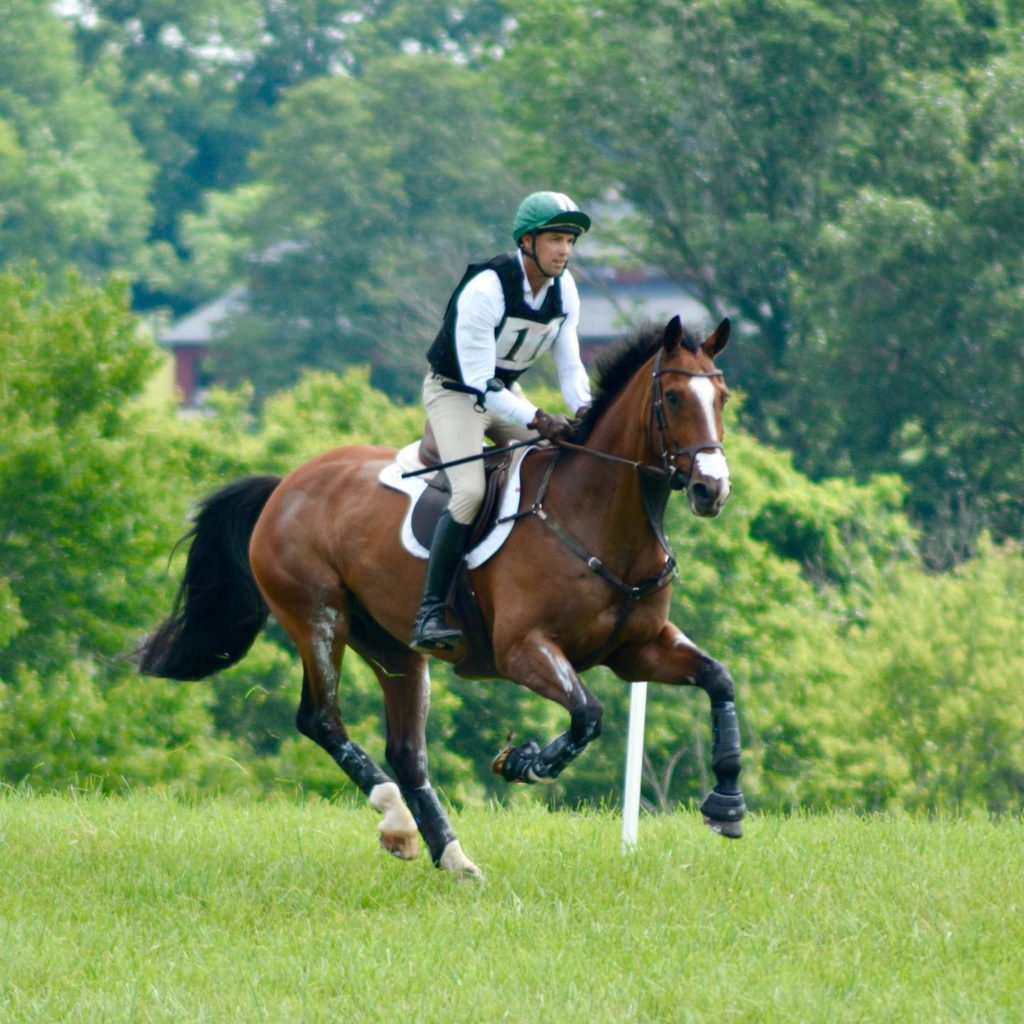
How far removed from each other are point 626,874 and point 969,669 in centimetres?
3100

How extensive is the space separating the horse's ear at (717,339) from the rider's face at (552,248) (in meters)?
0.74

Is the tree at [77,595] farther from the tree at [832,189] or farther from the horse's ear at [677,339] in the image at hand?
the horse's ear at [677,339]

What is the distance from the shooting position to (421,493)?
938 centimetres

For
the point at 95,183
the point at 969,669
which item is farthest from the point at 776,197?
the point at 95,183

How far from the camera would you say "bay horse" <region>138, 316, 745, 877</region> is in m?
8.16

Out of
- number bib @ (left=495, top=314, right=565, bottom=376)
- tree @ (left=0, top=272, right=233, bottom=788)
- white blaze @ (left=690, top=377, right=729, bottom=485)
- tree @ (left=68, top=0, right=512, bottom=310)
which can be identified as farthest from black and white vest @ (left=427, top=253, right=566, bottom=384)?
tree @ (left=68, top=0, right=512, bottom=310)

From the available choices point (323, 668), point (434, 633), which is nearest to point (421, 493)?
point (434, 633)

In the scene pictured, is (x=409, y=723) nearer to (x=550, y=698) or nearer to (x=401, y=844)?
(x=401, y=844)

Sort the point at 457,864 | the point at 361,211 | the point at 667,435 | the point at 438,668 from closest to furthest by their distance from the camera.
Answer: the point at 667,435, the point at 457,864, the point at 438,668, the point at 361,211

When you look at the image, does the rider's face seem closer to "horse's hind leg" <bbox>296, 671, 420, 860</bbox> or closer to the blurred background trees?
"horse's hind leg" <bbox>296, 671, 420, 860</bbox>

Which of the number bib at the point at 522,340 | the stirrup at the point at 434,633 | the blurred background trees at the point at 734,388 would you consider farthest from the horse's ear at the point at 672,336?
the blurred background trees at the point at 734,388

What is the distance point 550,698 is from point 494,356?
5.22 ft

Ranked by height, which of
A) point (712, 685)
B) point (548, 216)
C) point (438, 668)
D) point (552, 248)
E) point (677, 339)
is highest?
point (548, 216)

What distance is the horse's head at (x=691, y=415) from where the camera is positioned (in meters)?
7.68
